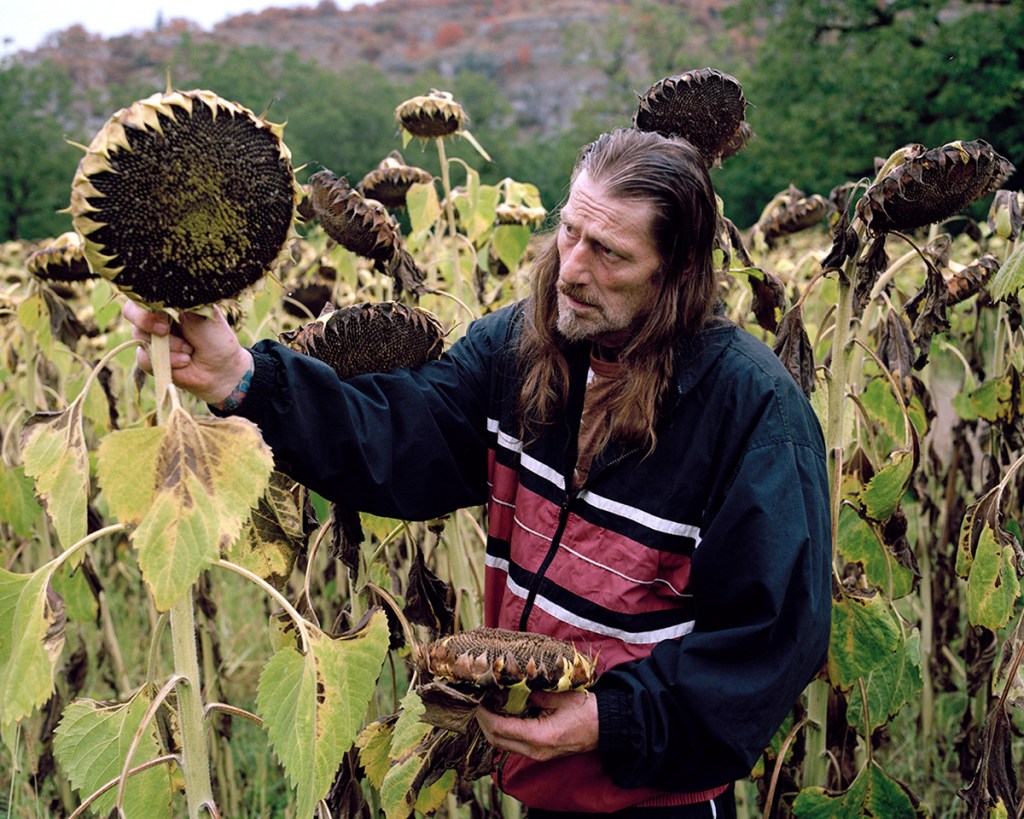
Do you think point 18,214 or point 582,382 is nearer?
point 582,382

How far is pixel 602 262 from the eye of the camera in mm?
1767

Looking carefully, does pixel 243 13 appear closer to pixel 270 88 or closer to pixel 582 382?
pixel 270 88

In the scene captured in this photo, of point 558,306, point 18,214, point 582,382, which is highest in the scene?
point 558,306

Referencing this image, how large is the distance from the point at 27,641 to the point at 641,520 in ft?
2.98

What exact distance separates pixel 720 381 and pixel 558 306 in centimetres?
32

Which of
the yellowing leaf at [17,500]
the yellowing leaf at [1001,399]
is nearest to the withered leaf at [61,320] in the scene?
the yellowing leaf at [17,500]

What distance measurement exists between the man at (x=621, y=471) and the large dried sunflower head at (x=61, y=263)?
99 cm

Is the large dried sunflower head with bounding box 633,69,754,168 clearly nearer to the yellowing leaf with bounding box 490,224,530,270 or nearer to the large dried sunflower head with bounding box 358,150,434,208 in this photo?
the large dried sunflower head with bounding box 358,150,434,208

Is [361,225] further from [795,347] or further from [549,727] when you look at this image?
[549,727]

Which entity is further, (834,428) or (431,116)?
(431,116)

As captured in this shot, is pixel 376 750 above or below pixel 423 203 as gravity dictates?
below

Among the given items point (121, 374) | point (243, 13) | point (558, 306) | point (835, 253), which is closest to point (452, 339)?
point (558, 306)

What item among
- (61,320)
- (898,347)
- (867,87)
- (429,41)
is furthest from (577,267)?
(429,41)

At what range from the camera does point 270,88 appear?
38438mm
